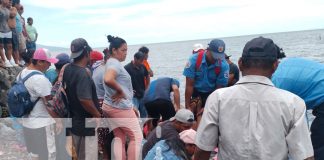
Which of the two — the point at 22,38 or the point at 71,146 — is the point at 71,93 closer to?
the point at 71,146

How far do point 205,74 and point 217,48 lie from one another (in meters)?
0.49

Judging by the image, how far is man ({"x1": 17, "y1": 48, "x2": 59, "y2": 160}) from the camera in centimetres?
507

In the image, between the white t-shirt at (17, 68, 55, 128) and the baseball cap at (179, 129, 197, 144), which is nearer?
the baseball cap at (179, 129, 197, 144)

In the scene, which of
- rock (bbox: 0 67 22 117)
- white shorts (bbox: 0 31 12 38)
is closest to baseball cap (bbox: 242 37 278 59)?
rock (bbox: 0 67 22 117)

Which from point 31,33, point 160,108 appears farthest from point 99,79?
point 31,33

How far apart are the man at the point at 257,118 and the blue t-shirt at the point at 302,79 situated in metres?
0.70

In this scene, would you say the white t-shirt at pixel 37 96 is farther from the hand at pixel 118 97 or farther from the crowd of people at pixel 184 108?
the hand at pixel 118 97

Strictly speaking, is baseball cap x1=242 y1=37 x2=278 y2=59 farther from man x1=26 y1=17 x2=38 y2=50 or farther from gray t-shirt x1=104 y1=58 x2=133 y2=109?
man x1=26 y1=17 x2=38 y2=50

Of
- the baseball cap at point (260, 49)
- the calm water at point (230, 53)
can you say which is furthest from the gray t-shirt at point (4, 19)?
the calm water at point (230, 53)

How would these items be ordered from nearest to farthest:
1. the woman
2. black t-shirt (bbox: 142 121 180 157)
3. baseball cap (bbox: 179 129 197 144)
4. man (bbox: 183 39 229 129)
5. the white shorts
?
baseball cap (bbox: 179 129 197 144) → black t-shirt (bbox: 142 121 180 157) → the woman → man (bbox: 183 39 229 129) → the white shorts

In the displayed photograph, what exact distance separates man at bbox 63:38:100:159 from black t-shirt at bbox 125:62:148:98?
2.66 metres

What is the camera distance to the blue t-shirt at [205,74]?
241 inches

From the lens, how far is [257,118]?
105 inches

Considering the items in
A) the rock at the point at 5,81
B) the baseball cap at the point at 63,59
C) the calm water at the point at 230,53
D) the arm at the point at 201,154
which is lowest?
the calm water at the point at 230,53
